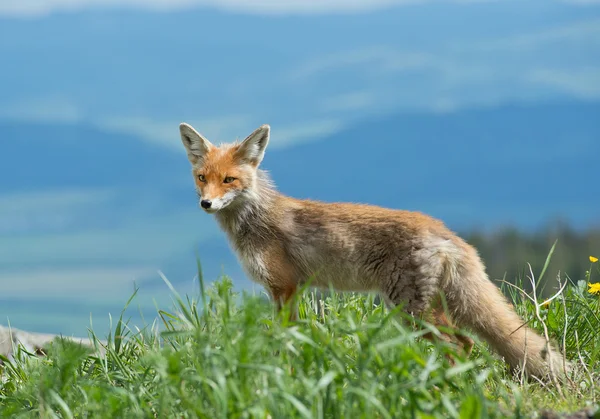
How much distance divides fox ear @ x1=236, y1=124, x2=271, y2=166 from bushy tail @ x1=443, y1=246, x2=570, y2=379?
6.77 feet

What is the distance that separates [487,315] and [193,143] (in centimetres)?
319

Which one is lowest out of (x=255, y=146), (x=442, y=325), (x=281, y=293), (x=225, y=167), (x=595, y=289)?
(x=595, y=289)

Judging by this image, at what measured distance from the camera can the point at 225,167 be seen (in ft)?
23.4

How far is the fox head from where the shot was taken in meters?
7.04

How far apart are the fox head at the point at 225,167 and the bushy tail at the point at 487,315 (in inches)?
81.3

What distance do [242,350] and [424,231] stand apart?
3154 mm

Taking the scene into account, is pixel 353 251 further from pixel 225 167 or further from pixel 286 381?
pixel 286 381

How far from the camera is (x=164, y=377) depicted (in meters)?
4.00

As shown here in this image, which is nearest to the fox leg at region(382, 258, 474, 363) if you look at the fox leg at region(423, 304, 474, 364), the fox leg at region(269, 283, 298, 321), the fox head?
the fox leg at region(423, 304, 474, 364)

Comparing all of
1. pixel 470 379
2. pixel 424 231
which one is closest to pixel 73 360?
pixel 470 379

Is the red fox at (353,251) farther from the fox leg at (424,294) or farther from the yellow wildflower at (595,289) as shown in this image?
the yellow wildflower at (595,289)

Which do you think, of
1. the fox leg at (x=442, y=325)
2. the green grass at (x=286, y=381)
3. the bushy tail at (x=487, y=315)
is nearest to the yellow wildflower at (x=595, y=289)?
the bushy tail at (x=487, y=315)

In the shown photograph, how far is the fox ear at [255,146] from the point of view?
7156 mm

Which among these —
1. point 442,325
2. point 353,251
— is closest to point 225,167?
point 353,251
